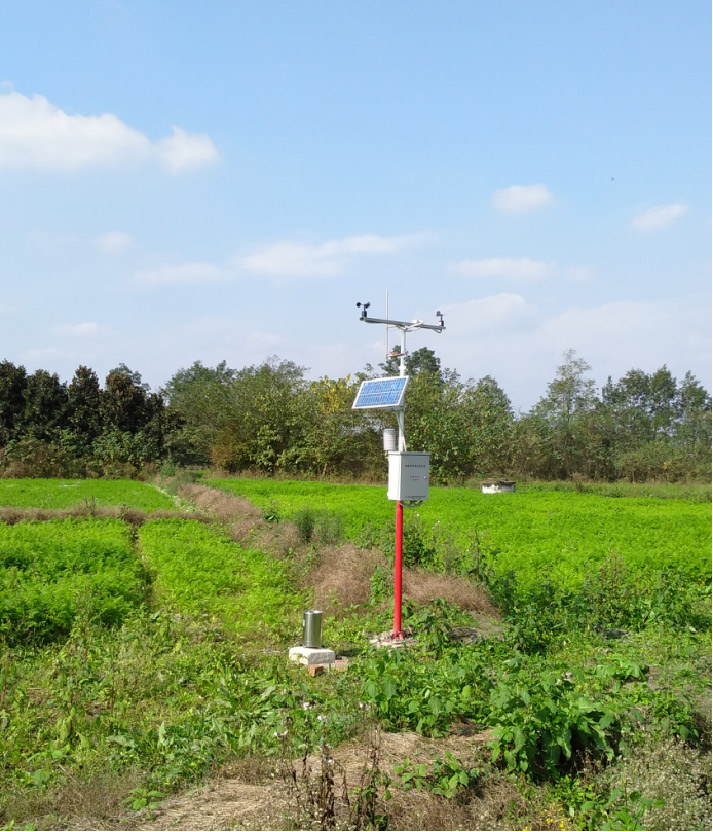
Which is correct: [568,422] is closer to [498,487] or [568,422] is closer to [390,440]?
[498,487]

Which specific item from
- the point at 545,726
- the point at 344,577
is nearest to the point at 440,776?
the point at 545,726

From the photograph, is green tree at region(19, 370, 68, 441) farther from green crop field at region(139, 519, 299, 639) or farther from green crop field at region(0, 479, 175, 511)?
green crop field at region(139, 519, 299, 639)

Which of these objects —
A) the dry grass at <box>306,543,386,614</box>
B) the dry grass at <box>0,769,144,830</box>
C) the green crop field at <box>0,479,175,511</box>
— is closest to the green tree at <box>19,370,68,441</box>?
the green crop field at <box>0,479,175,511</box>

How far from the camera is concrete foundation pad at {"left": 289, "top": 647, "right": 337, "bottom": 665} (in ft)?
21.7

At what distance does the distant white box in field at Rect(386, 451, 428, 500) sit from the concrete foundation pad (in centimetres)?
172

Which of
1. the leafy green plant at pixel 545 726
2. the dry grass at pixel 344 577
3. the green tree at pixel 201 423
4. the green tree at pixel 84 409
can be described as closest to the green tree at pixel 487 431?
the green tree at pixel 201 423

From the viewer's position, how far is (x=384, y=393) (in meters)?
7.48

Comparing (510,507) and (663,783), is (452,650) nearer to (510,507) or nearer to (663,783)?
(663,783)

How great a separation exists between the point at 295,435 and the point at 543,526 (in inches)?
852

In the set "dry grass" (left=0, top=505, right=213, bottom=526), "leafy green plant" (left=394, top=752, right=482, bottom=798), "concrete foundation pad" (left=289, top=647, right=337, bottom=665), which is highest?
"dry grass" (left=0, top=505, right=213, bottom=526)

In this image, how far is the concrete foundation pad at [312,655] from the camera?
21.7 ft

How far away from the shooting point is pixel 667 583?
938 centimetres

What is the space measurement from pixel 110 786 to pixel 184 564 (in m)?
6.41

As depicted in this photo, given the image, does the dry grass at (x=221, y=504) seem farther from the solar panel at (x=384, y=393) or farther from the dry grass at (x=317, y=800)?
the dry grass at (x=317, y=800)
